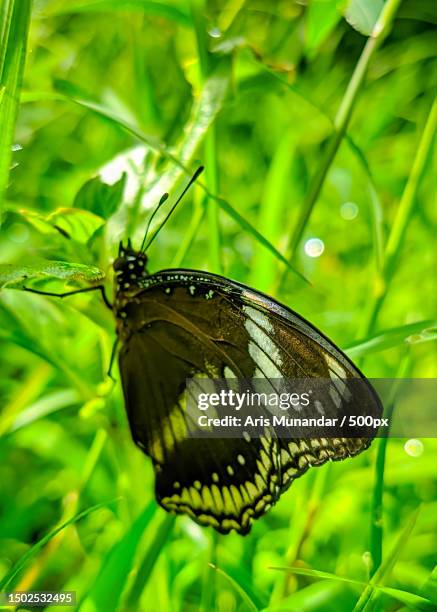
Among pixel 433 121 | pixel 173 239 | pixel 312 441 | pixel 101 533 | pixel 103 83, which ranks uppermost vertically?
pixel 103 83

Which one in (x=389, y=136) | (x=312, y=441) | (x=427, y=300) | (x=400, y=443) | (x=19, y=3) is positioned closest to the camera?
(x=19, y=3)

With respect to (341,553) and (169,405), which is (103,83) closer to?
(169,405)

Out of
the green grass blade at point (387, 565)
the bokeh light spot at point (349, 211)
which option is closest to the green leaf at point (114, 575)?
the green grass blade at point (387, 565)

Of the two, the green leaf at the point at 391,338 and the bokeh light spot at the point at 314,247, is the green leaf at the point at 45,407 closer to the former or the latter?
the green leaf at the point at 391,338

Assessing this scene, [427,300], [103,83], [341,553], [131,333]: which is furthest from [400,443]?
[103,83]

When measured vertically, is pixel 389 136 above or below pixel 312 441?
above

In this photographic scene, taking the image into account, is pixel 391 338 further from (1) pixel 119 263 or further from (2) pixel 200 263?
(2) pixel 200 263
